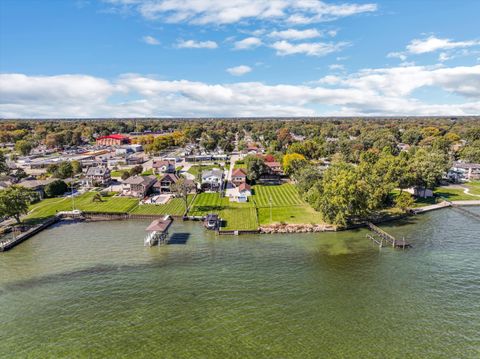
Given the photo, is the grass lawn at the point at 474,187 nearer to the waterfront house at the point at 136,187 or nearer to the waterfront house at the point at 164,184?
the waterfront house at the point at 164,184

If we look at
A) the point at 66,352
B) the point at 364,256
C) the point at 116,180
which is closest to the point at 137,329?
the point at 66,352

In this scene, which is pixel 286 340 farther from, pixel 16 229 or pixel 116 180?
pixel 116 180

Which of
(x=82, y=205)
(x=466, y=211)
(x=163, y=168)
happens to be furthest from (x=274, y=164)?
(x=82, y=205)

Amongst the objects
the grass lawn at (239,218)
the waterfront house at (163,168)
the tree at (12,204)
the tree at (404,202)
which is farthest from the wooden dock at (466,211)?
the tree at (12,204)

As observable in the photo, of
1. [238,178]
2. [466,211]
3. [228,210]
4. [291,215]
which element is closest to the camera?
[291,215]

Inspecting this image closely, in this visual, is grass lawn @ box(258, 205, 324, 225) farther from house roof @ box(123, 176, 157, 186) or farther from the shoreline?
house roof @ box(123, 176, 157, 186)

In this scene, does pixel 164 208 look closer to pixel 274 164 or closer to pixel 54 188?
pixel 54 188
